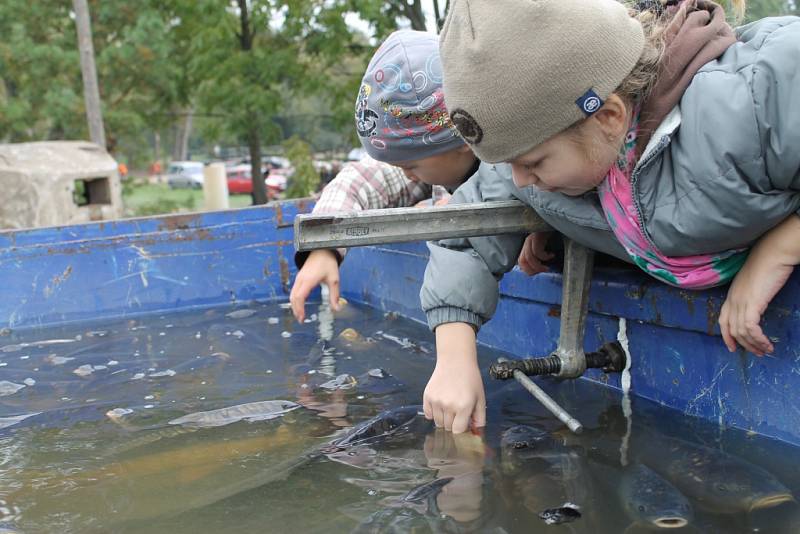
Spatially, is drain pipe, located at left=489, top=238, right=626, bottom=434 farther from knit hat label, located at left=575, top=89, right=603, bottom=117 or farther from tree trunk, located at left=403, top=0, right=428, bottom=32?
tree trunk, located at left=403, top=0, right=428, bottom=32

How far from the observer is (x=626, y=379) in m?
2.20

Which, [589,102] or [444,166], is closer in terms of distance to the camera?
[589,102]

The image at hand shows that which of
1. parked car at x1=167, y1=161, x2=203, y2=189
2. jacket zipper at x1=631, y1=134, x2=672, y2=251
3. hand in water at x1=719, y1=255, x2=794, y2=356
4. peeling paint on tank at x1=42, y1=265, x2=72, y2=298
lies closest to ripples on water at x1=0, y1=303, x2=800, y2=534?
hand in water at x1=719, y1=255, x2=794, y2=356

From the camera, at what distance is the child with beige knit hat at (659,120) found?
4.95 feet

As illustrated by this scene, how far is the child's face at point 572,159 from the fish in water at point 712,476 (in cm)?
58

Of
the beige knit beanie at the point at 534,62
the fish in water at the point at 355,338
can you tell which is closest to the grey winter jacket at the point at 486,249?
the beige knit beanie at the point at 534,62

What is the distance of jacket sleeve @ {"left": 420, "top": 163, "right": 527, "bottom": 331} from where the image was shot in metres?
2.05

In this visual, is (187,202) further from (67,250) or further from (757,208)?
(757,208)

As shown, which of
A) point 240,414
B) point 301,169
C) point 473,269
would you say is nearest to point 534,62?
point 473,269

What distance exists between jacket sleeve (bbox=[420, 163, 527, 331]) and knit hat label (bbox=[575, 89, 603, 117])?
0.52 metres

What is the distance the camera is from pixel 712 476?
64.7 inches

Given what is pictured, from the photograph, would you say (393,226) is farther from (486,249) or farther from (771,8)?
(771,8)

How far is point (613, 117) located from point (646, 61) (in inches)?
4.7

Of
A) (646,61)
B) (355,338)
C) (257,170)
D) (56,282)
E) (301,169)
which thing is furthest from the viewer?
(257,170)
